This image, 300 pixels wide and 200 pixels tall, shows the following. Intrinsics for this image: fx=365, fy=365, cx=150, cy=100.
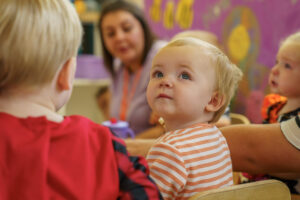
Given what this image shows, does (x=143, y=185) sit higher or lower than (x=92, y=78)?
higher

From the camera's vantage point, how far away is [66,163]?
22.7 inches

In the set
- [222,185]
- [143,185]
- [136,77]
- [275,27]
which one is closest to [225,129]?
[222,185]

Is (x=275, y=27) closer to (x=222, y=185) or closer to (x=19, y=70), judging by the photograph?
(x=222, y=185)

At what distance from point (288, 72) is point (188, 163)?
0.41 meters

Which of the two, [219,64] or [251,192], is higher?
[219,64]

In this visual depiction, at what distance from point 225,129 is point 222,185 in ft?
0.47

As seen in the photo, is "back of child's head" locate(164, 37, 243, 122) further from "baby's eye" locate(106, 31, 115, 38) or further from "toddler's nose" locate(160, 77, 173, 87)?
"baby's eye" locate(106, 31, 115, 38)

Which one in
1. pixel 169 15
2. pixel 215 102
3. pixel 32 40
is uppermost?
pixel 32 40

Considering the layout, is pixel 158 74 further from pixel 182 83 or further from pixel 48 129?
A: pixel 48 129

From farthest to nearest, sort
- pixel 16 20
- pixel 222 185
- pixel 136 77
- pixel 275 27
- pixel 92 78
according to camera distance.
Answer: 1. pixel 92 78
2. pixel 136 77
3. pixel 275 27
4. pixel 222 185
5. pixel 16 20

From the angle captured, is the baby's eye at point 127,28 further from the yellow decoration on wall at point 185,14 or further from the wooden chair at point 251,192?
the wooden chair at point 251,192

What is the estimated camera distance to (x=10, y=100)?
576 millimetres

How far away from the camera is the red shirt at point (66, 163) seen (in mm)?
543

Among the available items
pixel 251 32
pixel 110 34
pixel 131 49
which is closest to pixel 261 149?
pixel 251 32
